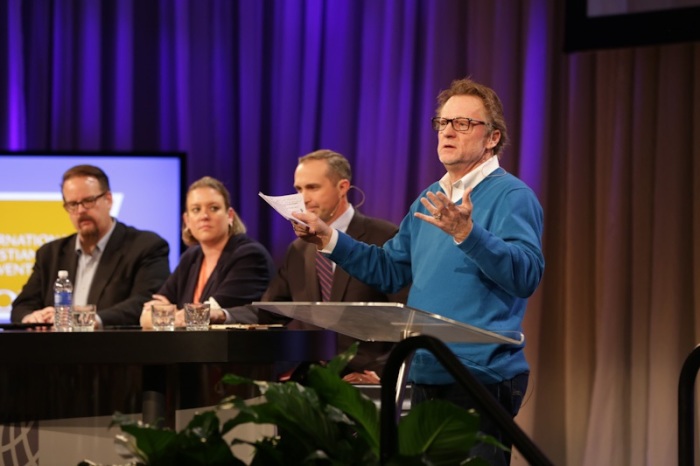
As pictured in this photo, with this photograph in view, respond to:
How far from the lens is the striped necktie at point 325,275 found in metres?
4.70

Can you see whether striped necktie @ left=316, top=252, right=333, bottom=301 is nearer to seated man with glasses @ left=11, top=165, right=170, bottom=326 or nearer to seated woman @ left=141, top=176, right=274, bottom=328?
seated woman @ left=141, top=176, right=274, bottom=328

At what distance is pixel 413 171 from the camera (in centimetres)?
601

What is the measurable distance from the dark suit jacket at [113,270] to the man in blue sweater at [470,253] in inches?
94.7

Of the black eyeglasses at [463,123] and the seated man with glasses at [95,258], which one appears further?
the seated man with glasses at [95,258]

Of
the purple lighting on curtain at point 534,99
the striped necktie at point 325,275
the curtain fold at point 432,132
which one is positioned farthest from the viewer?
the purple lighting on curtain at point 534,99

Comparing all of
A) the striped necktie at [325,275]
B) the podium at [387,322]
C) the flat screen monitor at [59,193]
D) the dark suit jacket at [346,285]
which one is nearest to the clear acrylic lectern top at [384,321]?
the podium at [387,322]

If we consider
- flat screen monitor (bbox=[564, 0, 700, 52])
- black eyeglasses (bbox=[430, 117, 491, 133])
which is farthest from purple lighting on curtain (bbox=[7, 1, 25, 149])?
black eyeglasses (bbox=[430, 117, 491, 133])

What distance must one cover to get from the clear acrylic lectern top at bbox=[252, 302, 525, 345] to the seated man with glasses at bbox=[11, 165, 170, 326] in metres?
2.93

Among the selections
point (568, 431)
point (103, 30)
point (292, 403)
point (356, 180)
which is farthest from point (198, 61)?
point (292, 403)

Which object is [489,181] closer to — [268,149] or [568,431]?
[568,431]

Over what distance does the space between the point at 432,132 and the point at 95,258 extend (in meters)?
1.96

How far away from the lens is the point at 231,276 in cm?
498

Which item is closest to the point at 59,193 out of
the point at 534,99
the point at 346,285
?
the point at 346,285

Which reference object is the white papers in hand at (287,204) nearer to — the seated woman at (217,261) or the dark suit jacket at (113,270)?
the seated woman at (217,261)
